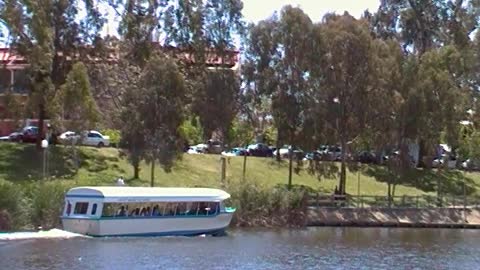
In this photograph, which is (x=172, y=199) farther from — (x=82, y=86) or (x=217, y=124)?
(x=217, y=124)

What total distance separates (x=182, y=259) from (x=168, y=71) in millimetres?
32305

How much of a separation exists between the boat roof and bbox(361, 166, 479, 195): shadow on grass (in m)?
34.4

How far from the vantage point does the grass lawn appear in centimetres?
8938

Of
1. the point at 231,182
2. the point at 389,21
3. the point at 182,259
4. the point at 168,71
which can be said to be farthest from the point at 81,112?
the point at 389,21

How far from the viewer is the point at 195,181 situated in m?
94.7

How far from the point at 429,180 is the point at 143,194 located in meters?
47.9

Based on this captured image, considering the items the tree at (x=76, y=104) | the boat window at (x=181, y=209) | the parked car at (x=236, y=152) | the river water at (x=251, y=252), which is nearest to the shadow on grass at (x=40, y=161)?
the tree at (x=76, y=104)

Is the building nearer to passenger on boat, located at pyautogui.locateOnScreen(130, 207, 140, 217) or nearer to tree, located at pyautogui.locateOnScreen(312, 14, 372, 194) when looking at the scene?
tree, located at pyautogui.locateOnScreen(312, 14, 372, 194)

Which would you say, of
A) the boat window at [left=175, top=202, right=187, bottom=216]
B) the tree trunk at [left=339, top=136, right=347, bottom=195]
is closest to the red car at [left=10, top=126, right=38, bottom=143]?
the tree trunk at [left=339, top=136, right=347, bottom=195]

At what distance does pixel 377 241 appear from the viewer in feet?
248

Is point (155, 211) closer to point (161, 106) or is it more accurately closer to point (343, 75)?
point (161, 106)

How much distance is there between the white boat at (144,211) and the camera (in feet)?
229

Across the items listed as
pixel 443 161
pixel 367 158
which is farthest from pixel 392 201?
pixel 367 158

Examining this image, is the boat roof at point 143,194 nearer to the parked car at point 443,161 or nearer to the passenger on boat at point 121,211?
the passenger on boat at point 121,211
